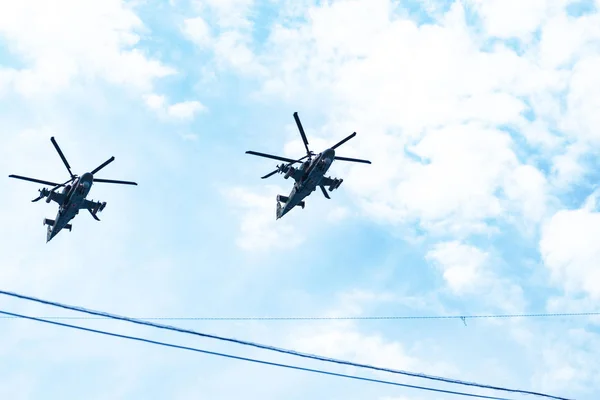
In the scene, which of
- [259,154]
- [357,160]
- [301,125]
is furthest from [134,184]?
[357,160]

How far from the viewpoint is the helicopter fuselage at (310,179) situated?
40781 mm

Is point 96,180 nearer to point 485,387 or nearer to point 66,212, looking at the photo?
point 66,212

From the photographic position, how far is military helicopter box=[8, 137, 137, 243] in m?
41.4

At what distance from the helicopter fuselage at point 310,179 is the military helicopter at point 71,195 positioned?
10890 millimetres

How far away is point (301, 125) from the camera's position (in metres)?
41.2

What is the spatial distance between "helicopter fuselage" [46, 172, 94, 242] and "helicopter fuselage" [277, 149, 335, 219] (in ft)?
43.8

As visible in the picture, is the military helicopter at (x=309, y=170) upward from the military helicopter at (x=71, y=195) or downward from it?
upward

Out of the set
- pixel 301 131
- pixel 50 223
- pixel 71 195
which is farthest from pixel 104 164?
pixel 301 131

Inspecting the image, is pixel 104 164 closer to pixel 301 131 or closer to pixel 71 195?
pixel 71 195

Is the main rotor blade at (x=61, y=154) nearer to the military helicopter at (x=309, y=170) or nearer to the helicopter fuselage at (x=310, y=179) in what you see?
the military helicopter at (x=309, y=170)

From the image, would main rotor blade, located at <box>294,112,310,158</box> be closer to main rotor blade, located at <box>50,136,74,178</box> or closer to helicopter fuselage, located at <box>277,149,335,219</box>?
helicopter fuselage, located at <box>277,149,335,219</box>

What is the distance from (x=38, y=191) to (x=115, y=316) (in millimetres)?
31901

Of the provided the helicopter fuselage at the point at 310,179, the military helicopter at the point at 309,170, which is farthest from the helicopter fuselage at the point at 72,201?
the helicopter fuselage at the point at 310,179

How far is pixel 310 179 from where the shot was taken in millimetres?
42000
